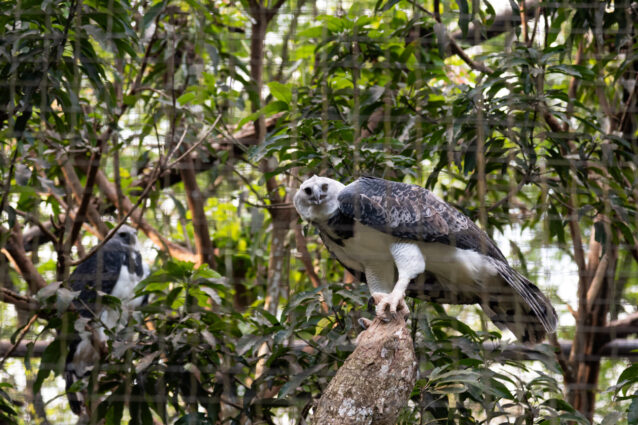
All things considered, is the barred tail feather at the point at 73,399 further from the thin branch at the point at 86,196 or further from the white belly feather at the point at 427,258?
the white belly feather at the point at 427,258

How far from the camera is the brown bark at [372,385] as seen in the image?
1383 millimetres

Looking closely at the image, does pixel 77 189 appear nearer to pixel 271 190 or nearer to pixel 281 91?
pixel 271 190

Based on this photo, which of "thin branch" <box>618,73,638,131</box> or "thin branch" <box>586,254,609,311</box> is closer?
"thin branch" <box>618,73,638,131</box>

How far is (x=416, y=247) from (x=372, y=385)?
0.52 meters

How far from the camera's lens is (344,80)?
7.60ft

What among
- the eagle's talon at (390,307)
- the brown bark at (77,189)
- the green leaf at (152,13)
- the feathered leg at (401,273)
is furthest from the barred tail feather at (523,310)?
the brown bark at (77,189)

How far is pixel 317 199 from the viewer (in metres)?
1.80

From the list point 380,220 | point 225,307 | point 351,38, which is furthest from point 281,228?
point 380,220

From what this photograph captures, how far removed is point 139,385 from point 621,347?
1623 millimetres

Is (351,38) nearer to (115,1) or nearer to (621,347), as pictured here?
(115,1)

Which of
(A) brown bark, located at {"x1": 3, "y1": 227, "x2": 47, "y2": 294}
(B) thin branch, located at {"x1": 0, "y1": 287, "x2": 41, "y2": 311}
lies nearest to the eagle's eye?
(A) brown bark, located at {"x1": 3, "y1": 227, "x2": 47, "y2": 294}

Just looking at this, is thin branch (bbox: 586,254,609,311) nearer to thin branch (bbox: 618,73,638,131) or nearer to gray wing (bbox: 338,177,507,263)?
thin branch (bbox: 618,73,638,131)

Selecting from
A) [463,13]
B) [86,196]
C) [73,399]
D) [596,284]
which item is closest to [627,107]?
[596,284]

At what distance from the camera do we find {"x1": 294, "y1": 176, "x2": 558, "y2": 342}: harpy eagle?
5.95 ft
